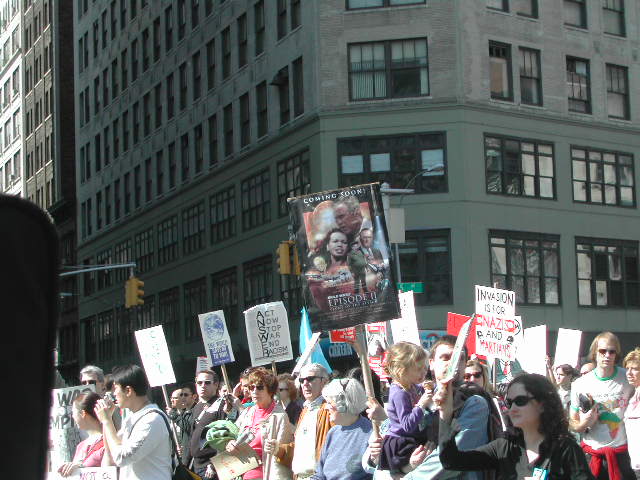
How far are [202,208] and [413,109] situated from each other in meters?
12.8

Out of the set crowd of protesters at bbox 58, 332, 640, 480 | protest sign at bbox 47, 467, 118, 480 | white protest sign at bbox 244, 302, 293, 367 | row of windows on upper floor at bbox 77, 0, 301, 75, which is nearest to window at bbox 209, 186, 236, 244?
row of windows on upper floor at bbox 77, 0, 301, 75

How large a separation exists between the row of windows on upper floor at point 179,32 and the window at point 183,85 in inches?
53.4

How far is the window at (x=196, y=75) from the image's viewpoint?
157 ft

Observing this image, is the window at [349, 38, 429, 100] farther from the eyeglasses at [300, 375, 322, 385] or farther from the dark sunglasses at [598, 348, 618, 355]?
the eyeglasses at [300, 375, 322, 385]

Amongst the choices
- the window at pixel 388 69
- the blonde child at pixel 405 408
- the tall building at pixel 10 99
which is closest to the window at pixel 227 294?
the window at pixel 388 69

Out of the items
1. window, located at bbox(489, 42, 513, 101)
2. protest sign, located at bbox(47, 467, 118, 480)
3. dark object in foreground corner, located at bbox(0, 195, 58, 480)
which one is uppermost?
window, located at bbox(489, 42, 513, 101)

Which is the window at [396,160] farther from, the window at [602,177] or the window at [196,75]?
the window at [196,75]

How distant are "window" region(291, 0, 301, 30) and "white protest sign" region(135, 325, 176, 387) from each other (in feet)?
78.7

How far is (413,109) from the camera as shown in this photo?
123ft

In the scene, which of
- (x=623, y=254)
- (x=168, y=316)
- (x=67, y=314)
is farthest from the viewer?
(x=67, y=314)

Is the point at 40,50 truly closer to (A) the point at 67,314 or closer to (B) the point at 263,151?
(A) the point at 67,314

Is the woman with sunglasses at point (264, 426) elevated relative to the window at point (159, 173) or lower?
lower

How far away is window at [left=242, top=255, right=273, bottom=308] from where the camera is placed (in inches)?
1639

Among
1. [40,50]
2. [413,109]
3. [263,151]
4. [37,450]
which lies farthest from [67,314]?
[37,450]
